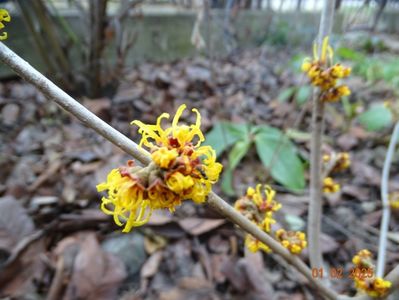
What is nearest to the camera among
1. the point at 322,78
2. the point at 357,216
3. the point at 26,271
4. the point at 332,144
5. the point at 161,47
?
the point at 322,78

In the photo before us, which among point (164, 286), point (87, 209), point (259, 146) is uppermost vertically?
point (259, 146)

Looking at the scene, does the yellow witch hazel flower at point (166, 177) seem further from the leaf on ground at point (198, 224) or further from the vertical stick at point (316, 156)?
the leaf on ground at point (198, 224)

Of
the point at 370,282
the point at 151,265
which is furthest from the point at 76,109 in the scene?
the point at 151,265

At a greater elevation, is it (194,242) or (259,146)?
(259,146)

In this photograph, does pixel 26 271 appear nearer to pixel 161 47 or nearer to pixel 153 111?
pixel 153 111

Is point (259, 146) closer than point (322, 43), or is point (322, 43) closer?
point (322, 43)

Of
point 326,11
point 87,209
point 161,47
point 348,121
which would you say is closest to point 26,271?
point 87,209

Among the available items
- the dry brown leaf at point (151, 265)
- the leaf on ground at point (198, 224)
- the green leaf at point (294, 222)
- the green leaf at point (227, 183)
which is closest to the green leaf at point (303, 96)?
the green leaf at point (227, 183)

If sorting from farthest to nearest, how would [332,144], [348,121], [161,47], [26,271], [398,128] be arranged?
[161,47] < [348,121] < [332,144] < [398,128] < [26,271]
